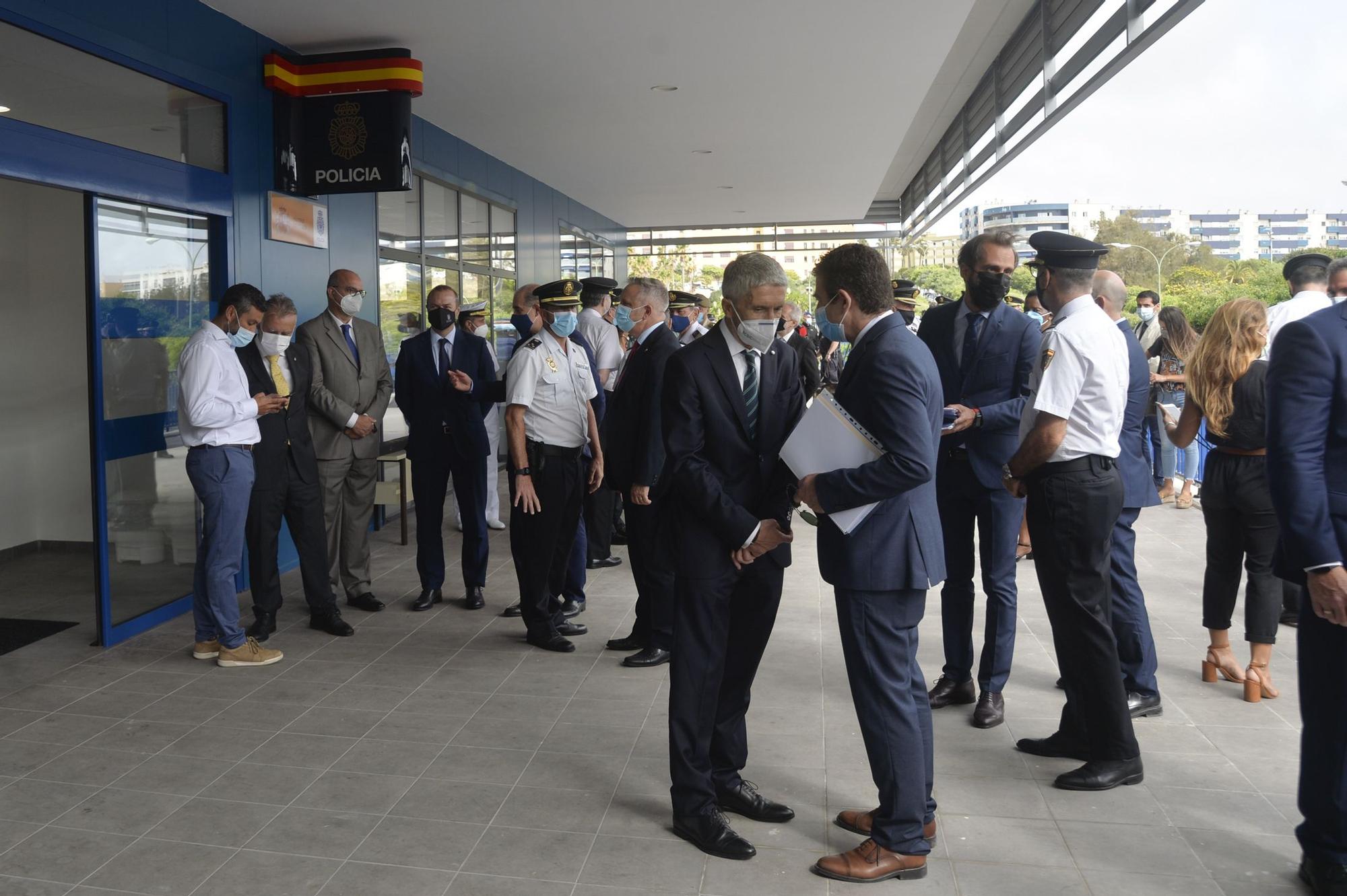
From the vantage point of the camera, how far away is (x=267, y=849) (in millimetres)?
2984

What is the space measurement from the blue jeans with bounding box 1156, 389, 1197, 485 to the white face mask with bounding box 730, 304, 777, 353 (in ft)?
22.4

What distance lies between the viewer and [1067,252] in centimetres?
338

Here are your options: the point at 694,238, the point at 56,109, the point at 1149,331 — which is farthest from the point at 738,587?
the point at 694,238

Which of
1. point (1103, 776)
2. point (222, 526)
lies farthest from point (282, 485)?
point (1103, 776)

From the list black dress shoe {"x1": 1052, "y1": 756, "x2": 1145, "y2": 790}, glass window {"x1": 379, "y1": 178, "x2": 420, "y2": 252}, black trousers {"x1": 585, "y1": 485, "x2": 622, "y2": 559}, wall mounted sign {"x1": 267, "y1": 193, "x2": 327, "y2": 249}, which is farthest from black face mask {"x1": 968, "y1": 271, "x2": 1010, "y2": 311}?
glass window {"x1": 379, "y1": 178, "x2": 420, "y2": 252}

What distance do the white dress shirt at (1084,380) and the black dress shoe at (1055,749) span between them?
1.06 metres

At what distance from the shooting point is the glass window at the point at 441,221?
30.7ft

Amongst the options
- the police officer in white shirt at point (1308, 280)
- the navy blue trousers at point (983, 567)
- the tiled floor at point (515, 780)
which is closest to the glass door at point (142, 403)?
the tiled floor at point (515, 780)

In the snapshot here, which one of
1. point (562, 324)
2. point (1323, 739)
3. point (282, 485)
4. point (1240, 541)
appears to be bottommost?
point (1323, 739)

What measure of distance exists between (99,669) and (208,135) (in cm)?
305

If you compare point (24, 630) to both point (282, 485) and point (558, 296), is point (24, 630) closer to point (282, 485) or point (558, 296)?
point (282, 485)

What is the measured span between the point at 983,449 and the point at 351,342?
3.62m

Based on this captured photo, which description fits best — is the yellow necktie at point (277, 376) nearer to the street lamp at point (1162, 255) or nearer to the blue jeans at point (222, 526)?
the blue jeans at point (222, 526)

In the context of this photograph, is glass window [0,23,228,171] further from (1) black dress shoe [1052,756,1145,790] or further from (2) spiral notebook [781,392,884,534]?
(1) black dress shoe [1052,756,1145,790]
